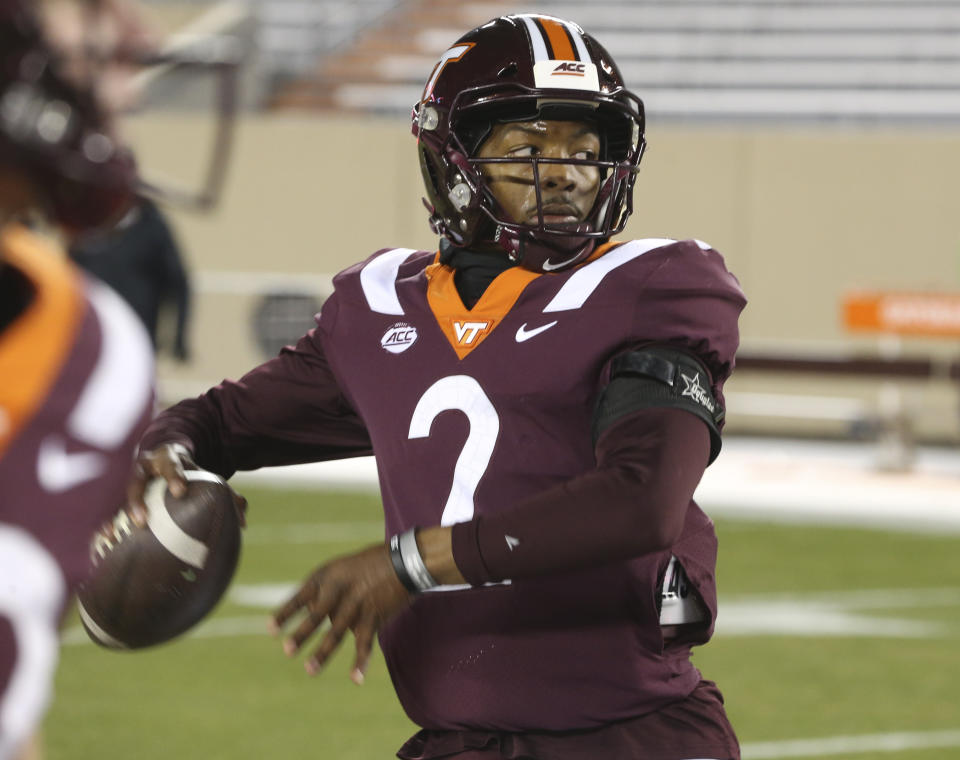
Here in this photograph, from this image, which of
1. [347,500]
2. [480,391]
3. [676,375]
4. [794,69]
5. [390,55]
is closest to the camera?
[676,375]

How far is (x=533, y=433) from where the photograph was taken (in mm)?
2436

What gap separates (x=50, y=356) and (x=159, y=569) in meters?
1.08

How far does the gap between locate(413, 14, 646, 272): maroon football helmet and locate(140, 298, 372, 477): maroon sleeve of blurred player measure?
28 centimetres

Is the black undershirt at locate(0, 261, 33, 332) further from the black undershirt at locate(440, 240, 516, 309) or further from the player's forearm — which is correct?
the black undershirt at locate(440, 240, 516, 309)

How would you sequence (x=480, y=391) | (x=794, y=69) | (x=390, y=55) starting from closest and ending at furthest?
(x=480, y=391) → (x=794, y=69) → (x=390, y=55)

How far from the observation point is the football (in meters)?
2.48

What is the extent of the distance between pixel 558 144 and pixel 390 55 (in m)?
14.5

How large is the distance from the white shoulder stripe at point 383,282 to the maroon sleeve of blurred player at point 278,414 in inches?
2.9

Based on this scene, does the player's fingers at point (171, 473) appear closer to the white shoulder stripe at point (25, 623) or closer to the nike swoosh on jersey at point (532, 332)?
the nike swoosh on jersey at point (532, 332)

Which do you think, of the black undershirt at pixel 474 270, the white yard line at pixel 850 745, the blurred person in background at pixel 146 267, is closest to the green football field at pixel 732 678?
the white yard line at pixel 850 745

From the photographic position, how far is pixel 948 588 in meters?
7.52

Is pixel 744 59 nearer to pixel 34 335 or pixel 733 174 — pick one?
pixel 733 174

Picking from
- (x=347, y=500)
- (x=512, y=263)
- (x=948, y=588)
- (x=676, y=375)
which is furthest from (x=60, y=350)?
(x=347, y=500)

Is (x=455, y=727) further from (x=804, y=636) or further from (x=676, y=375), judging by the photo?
(x=804, y=636)
